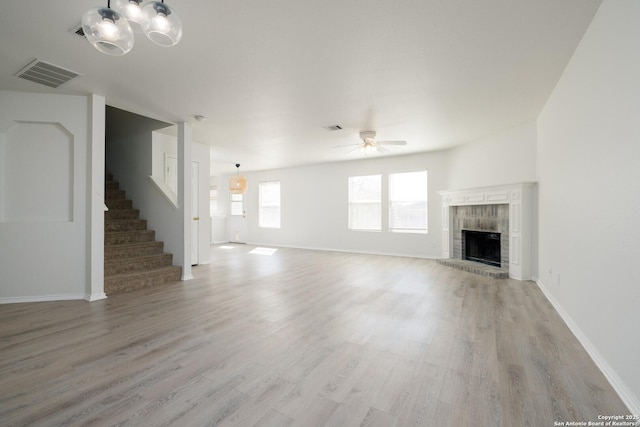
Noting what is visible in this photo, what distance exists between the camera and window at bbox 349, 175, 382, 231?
7938mm

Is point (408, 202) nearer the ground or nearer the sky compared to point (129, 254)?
nearer the sky

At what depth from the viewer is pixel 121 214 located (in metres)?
5.59

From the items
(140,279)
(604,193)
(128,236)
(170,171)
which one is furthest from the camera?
(170,171)

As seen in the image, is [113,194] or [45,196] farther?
[113,194]

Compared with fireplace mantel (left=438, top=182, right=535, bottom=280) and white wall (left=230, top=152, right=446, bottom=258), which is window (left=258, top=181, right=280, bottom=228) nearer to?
white wall (left=230, top=152, right=446, bottom=258)

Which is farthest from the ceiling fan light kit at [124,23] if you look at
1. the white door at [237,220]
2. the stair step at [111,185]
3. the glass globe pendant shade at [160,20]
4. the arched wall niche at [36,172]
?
the white door at [237,220]

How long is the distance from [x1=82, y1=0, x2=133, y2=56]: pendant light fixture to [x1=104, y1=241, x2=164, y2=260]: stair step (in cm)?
399

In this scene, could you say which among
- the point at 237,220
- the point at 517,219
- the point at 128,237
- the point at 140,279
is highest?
the point at 517,219

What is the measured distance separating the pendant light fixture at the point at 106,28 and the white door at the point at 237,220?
8.92 metres

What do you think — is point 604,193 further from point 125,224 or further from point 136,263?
point 125,224

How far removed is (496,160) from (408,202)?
2.36 meters

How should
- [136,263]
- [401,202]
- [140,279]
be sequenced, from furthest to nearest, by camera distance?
[401,202] < [136,263] < [140,279]

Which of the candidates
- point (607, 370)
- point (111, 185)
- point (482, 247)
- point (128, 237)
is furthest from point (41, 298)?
point (482, 247)

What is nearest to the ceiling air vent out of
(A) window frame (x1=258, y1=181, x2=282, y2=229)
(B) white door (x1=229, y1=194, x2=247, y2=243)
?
(A) window frame (x1=258, y1=181, x2=282, y2=229)
